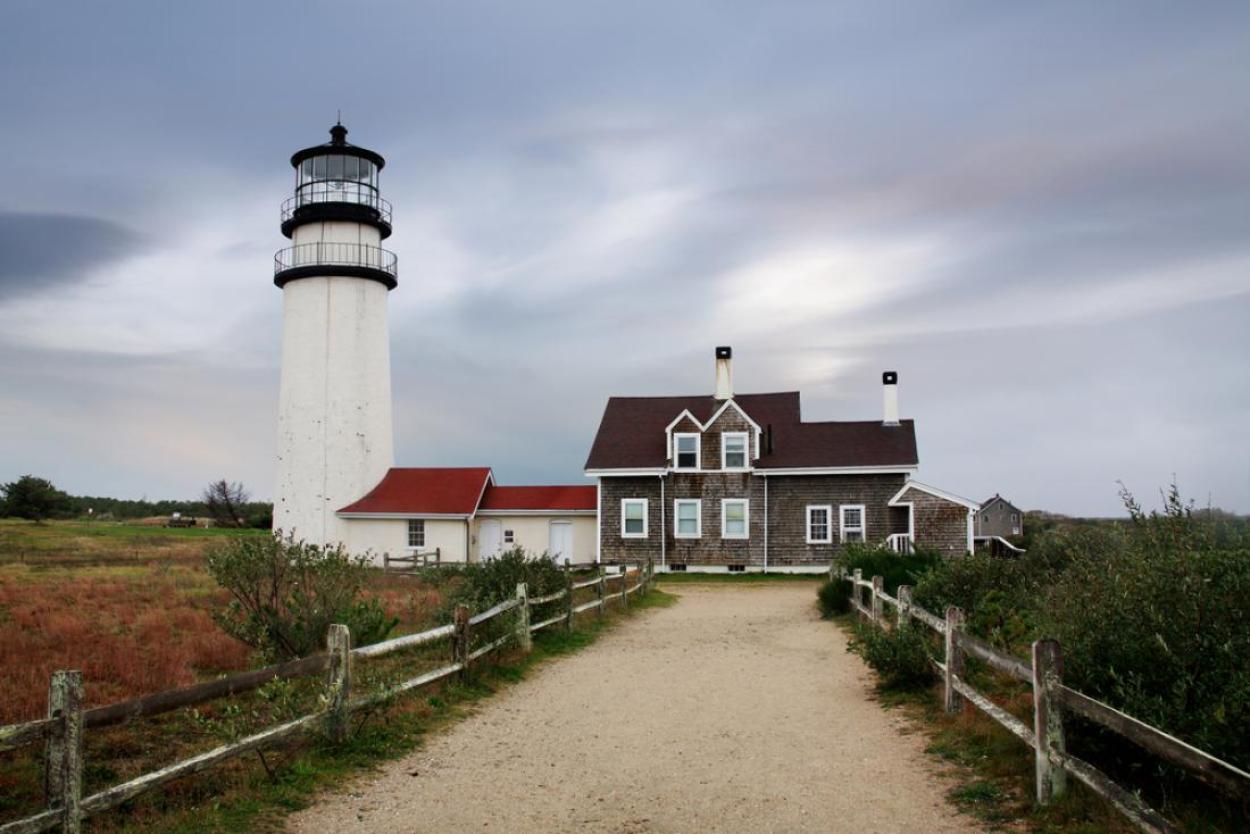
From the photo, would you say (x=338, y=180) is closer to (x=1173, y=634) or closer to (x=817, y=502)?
(x=817, y=502)

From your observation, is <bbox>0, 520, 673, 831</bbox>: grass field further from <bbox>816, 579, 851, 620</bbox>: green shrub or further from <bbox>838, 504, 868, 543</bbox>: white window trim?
<bbox>838, 504, 868, 543</bbox>: white window trim

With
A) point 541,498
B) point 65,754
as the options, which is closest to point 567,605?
point 65,754

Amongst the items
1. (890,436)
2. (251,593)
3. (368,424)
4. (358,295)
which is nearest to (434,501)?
(368,424)

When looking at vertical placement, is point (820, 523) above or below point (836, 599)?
above

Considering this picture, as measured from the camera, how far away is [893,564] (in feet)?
64.5

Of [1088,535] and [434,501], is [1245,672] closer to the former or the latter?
[1088,535]

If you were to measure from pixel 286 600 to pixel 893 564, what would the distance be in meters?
12.0

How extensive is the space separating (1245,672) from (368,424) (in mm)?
32341

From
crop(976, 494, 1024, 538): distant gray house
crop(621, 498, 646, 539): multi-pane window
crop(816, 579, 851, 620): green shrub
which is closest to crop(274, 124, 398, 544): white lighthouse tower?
crop(621, 498, 646, 539): multi-pane window

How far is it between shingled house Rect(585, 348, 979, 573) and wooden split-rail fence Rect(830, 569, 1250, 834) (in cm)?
2435

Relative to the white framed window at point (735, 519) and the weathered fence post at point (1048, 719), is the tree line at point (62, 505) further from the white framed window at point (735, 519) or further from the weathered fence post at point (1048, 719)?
the weathered fence post at point (1048, 719)

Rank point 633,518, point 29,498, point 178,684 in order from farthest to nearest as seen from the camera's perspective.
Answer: point 29,498
point 633,518
point 178,684

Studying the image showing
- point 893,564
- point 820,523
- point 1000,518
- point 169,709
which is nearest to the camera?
point 169,709

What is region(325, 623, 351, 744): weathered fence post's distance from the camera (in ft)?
28.9
